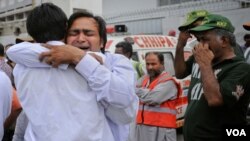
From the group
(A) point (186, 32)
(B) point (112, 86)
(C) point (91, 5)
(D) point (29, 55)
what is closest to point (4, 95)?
(D) point (29, 55)

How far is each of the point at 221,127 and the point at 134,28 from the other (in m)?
13.9

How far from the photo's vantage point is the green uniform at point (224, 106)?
2.59 m

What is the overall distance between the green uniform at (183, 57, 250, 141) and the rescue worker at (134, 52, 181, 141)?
60.9 inches

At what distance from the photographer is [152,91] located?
438cm

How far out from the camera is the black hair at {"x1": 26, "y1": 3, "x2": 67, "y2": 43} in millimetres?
1920

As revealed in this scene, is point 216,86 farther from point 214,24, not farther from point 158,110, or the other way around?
point 158,110

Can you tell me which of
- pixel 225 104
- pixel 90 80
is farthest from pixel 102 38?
pixel 225 104

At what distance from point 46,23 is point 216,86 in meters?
1.24

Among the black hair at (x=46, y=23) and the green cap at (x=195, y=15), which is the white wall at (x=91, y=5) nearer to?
the green cap at (x=195, y=15)

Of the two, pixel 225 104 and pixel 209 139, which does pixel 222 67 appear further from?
pixel 209 139

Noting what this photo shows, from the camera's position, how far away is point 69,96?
185 cm

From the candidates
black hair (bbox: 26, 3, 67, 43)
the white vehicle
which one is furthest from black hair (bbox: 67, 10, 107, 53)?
the white vehicle

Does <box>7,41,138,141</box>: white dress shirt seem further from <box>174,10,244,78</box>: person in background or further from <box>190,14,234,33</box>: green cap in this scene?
<box>174,10,244,78</box>: person in background

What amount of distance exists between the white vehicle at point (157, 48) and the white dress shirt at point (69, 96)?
4.71m
